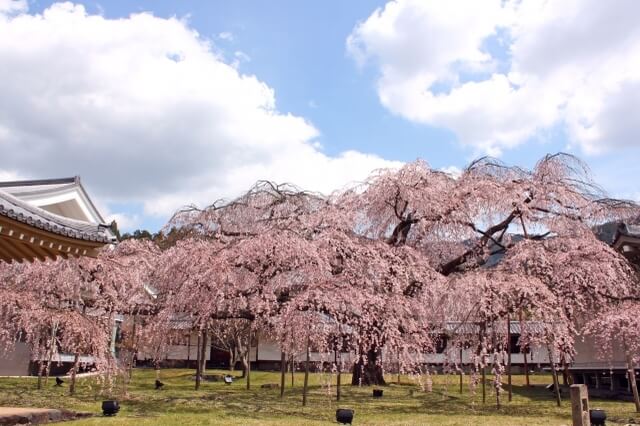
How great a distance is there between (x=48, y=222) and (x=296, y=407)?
858 cm

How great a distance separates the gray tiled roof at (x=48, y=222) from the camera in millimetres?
6637

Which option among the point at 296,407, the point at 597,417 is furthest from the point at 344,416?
the point at 597,417

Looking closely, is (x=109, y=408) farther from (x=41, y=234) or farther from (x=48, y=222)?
(x=48, y=222)

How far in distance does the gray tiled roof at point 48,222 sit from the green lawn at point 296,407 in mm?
4169

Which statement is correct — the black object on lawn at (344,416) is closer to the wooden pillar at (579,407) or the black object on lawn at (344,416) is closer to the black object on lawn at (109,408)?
the wooden pillar at (579,407)

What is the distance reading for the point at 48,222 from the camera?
712cm

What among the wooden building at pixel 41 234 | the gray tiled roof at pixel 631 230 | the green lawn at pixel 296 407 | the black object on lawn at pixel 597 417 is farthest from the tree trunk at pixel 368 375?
the wooden building at pixel 41 234

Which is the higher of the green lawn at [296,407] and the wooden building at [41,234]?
the wooden building at [41,234]

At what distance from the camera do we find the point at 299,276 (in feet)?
46.1

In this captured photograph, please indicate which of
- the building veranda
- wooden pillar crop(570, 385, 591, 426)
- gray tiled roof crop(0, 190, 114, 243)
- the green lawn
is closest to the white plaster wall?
the green lawn

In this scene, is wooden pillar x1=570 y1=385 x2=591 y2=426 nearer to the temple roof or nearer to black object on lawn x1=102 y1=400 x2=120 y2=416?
the temple roof

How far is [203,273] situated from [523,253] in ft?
27.1

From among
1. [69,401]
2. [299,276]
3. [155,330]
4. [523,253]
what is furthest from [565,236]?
[69,401]

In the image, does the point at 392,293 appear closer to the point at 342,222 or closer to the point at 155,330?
the point at 342,222
